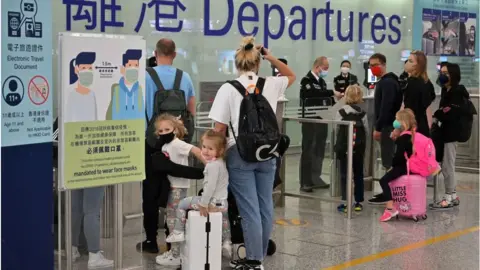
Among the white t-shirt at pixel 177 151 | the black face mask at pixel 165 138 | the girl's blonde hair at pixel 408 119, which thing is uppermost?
the girl's blonde hair at pixel 408 119

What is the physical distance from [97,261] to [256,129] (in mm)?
1335

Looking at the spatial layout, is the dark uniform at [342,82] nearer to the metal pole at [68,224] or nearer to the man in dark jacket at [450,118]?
the man in dark jacket at [450,118]

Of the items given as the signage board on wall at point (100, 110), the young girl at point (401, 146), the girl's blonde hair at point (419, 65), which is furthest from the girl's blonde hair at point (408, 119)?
the signage board on wall at point (100, 110)

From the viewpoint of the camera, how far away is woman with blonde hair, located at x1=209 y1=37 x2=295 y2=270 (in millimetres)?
5145

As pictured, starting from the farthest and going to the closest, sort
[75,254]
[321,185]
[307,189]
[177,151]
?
[307,189] < [321,185] < [177,151] < [75,254]

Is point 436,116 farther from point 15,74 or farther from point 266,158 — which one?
point 15,74

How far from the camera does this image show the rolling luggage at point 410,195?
7414 millimetres

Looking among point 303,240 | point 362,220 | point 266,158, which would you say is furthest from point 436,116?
point 266,158

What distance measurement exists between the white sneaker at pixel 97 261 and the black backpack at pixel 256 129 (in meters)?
1.12

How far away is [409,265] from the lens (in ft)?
19.4

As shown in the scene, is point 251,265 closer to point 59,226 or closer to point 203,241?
point 203,241

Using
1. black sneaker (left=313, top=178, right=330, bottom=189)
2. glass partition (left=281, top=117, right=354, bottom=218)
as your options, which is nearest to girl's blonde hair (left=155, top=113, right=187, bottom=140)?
glass partition (left=281, top=117, right=354, bottom=218)

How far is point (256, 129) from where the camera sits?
16.6ft

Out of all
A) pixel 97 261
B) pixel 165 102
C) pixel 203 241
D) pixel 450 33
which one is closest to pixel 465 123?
pixel 165 102
